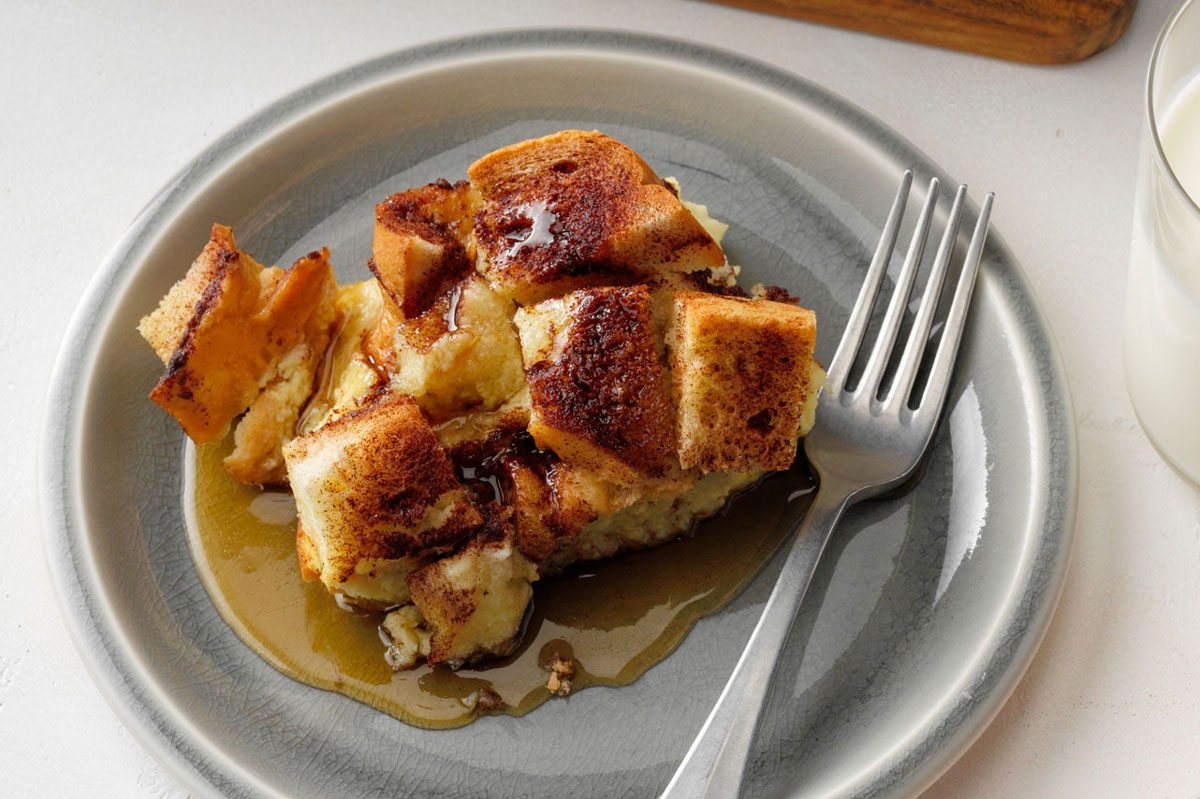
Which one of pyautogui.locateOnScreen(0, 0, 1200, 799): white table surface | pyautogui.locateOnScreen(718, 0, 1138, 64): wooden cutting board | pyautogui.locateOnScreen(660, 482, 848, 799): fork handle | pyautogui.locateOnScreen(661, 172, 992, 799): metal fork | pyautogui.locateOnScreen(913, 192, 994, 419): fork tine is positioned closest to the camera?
pyautogui.locateOnScreen(660, 482, 848, 799): fork handle

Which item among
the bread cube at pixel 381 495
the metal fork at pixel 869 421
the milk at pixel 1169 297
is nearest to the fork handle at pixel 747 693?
the metal fork at pixel 869 421

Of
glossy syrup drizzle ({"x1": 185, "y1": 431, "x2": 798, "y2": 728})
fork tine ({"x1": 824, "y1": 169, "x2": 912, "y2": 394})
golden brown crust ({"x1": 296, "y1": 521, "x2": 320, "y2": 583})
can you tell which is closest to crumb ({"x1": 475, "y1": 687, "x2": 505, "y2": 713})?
glossy syrup drizzle ({"x1": 185, "y1": 431, "x2": 798, "y2": 728})

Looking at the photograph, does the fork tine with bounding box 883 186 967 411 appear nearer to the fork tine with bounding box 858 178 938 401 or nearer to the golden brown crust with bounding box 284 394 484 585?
the fork tine with bounding box 858 178 938 401

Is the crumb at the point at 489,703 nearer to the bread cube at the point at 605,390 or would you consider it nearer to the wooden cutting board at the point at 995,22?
the bread cube at the point at 605,390

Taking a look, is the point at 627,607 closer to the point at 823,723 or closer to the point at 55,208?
the point at 823,723

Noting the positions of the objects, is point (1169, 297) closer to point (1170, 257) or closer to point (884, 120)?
point (1170, 257)
